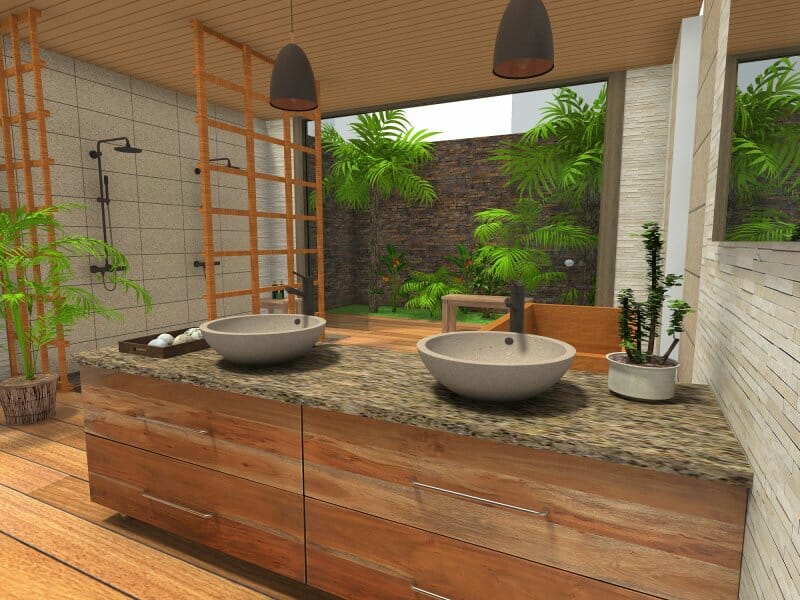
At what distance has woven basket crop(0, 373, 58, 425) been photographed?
2883 millimetres

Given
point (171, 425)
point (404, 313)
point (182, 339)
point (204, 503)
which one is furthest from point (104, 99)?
point (404, 313)

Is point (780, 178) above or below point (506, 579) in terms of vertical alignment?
above

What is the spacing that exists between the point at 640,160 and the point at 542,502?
12.4 ft

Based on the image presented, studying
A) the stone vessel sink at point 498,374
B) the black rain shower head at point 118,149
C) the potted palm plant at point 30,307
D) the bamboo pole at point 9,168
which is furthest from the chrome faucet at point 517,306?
the black rain shower head at point 118,149

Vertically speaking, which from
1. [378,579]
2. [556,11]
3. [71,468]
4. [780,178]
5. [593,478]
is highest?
[556,11]

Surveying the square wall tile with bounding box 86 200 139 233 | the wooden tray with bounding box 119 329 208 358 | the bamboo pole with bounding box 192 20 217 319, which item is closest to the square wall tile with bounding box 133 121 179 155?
the square wall tile with bounding box 86 200 139 233

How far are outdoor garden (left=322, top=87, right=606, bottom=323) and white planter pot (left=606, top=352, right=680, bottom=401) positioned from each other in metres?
4.57

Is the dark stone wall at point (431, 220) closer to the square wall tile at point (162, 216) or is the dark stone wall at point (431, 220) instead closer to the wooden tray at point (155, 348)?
the square wall tile at point (162, 216)

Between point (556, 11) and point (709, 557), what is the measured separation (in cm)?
309

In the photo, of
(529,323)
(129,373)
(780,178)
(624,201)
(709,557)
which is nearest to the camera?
(780,178)

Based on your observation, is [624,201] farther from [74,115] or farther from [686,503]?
[74,115]

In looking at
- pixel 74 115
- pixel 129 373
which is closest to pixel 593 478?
pixel 129 373

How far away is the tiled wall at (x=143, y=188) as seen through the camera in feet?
12.4

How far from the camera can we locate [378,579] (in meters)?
1.27
